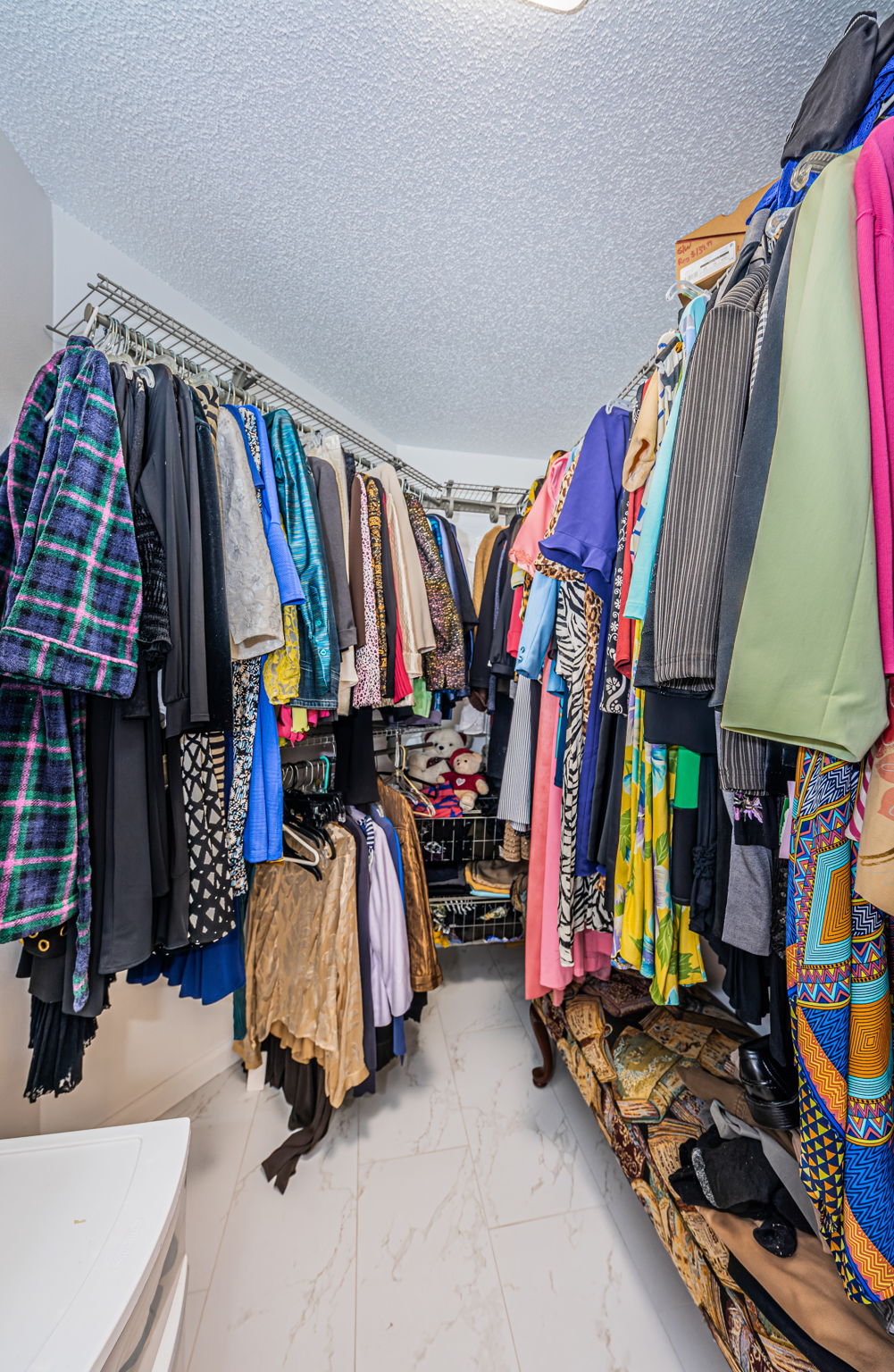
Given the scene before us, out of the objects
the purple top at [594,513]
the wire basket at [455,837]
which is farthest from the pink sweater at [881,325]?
the wire basket at [455,837]

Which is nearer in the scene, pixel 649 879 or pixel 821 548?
pixel 821 548

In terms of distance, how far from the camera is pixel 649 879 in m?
0.84

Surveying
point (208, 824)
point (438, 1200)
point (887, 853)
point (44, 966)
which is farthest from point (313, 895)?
point (887, 853)

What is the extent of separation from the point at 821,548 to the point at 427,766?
1.79 metres

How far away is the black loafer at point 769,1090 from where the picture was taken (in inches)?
24.9

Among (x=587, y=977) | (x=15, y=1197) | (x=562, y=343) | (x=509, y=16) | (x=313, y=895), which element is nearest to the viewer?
(x=15, y=1197)

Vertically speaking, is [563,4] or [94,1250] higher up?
[563,4]

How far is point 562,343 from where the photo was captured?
1643mm

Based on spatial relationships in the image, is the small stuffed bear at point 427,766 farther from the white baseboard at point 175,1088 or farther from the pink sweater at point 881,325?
the pink sweater at point 881,325

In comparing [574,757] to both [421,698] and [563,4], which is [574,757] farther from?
[563,4]

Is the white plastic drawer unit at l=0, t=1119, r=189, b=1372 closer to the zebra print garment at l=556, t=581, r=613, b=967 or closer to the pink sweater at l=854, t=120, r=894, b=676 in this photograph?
the zebra print garment at l=556, t=581, r=613, b=967

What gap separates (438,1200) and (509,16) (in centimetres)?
246

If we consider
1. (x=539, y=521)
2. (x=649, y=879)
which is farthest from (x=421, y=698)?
(x=649, y=879)

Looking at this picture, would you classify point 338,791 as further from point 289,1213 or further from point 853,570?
point 853,570
